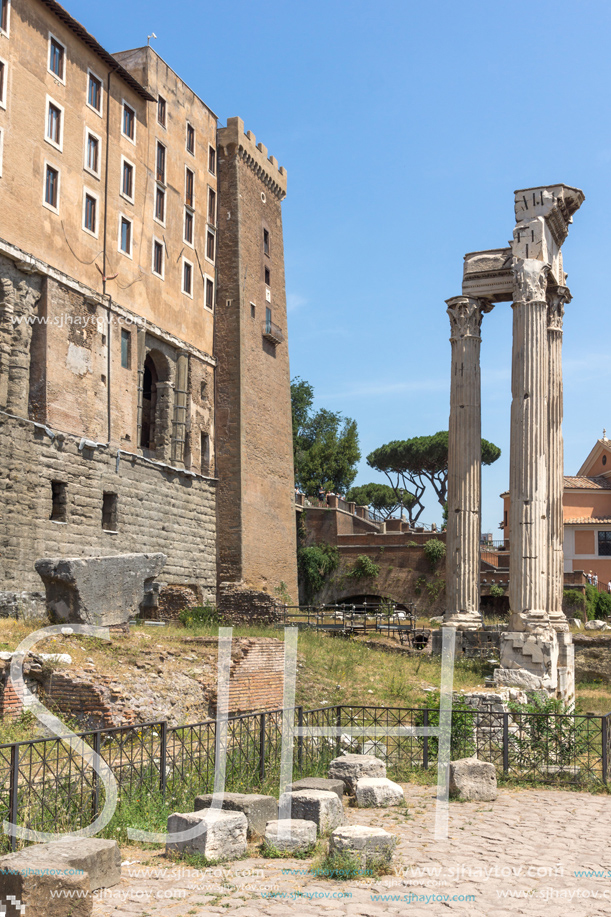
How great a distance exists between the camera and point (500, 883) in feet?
23.6

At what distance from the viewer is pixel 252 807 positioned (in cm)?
838

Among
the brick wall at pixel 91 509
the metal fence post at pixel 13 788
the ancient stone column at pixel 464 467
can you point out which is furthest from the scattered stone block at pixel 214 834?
the ancient stone column at pixel 464 467

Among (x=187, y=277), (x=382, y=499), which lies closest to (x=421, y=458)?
(x=382, y=499)

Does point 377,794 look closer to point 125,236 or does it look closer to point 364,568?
point 125,236

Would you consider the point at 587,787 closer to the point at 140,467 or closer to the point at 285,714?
the point at 285,714

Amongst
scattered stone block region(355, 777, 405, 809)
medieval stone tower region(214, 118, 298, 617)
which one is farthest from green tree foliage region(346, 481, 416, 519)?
scattered stone block region(355, 777, 405, 809)

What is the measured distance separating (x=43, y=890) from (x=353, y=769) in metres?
5.48

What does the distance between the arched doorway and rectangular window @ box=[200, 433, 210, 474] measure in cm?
191

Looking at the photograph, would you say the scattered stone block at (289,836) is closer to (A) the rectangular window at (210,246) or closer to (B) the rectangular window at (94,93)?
(B) the rectangular window at (94,93)

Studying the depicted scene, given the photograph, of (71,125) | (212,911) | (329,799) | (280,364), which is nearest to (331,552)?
(280,364)

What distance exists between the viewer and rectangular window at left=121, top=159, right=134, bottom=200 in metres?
24.3

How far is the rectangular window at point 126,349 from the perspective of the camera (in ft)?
78.1

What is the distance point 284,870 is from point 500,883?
1.72m

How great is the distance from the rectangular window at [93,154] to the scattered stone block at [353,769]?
56.1 ft
